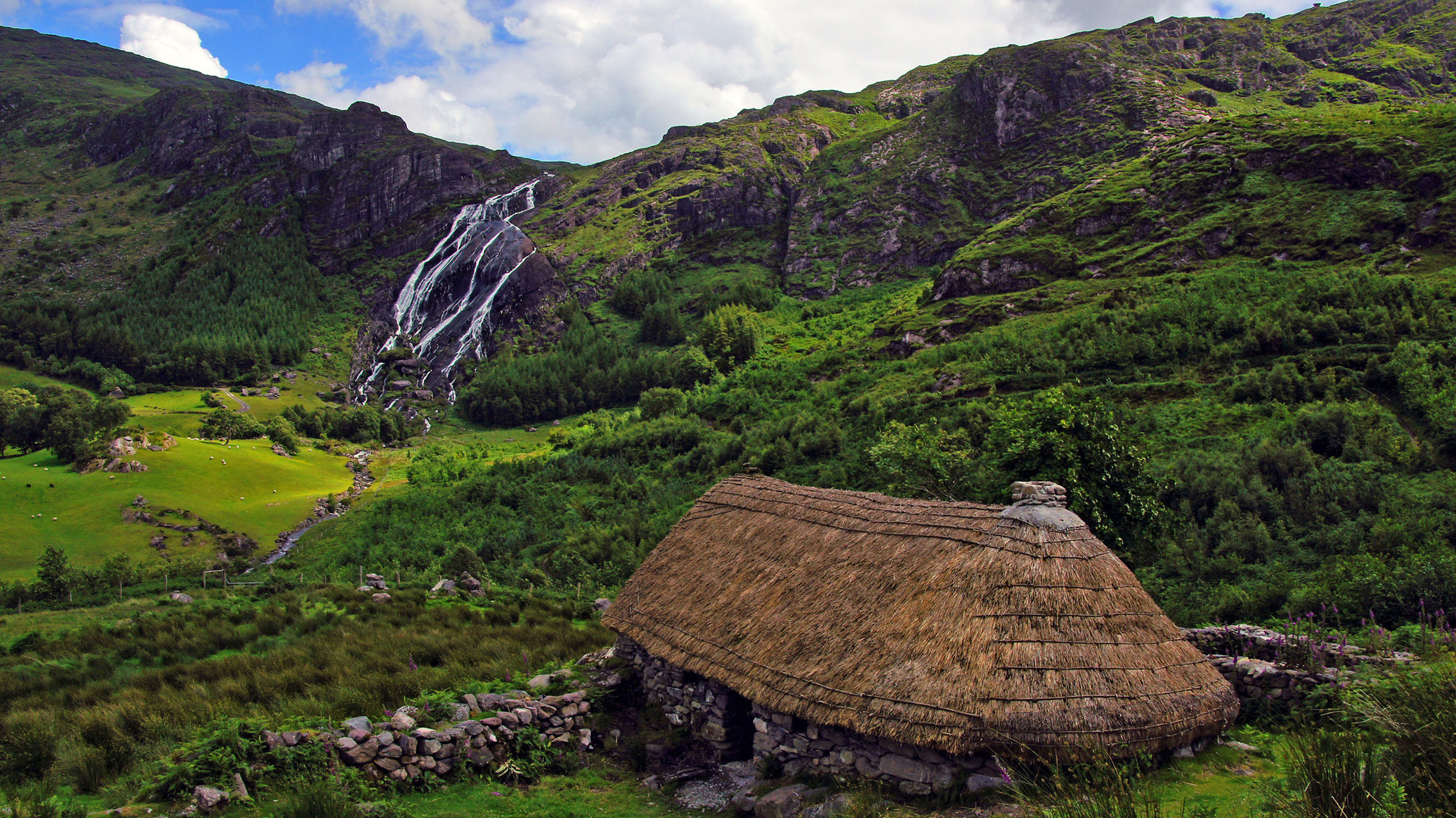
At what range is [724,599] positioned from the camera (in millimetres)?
14789

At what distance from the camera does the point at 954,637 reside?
11.0 metres

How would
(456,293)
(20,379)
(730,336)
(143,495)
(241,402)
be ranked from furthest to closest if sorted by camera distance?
(456,293)
(20,379)
(241,402)
(730,336)
(143,495)

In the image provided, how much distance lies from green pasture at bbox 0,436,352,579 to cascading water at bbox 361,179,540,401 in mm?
41831

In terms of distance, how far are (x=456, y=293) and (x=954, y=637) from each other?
114205mm

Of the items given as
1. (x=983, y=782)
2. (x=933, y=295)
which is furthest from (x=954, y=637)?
(x=933, y=295)

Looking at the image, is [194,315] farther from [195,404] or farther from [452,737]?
[452,737]

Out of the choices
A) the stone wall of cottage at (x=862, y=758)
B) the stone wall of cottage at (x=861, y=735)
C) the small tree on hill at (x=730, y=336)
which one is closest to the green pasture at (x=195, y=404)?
the small tree on hill at (x=730, y=336)

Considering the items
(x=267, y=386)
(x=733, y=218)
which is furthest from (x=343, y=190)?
(x=733, y=218)

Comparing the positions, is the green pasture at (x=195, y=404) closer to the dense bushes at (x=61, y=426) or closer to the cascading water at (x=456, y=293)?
the dense bushes at (x=61, y=426)

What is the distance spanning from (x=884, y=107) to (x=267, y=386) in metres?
123

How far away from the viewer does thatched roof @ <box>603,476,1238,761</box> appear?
10078 mm

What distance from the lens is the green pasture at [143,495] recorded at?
1651 inches

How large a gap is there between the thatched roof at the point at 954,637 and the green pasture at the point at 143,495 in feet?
137

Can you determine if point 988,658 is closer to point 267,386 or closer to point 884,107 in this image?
point 267,386
